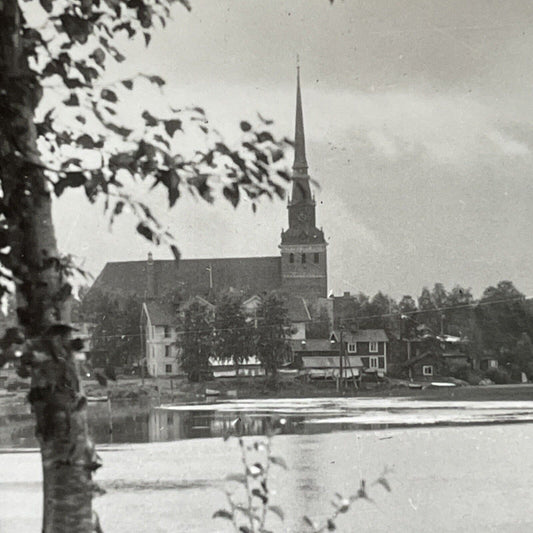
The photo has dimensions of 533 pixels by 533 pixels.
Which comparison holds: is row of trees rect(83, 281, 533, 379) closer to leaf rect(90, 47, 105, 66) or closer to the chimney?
the chimney

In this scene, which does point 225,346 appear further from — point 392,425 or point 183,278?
point 183,278

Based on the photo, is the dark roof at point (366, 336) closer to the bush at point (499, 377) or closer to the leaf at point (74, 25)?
the bush at point (499, 377)

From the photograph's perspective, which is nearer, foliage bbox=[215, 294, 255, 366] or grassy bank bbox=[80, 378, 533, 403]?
foliage bbox=[215, 294, 255, 366]

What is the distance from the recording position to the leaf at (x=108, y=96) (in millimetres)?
3945

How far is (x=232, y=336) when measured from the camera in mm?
46312

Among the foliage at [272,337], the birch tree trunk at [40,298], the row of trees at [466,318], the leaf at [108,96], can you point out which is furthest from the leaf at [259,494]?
the row of trees at [466,318]

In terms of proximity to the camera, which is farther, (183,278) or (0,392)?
(183,278)

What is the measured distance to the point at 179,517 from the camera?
37.9 ft

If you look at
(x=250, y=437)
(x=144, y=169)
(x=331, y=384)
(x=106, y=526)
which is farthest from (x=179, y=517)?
(x=331, y=384)

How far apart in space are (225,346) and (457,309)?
91.1 feet

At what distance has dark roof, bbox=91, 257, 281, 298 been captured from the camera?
9631 centimetres

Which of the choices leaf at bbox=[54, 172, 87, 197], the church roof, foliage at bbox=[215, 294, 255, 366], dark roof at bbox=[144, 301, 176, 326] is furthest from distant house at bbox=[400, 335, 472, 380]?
leaf at bbox=[54, 172, 87, 197]

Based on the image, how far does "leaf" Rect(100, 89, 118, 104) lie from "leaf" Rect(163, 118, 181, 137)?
20cm

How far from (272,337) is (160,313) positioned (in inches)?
705
